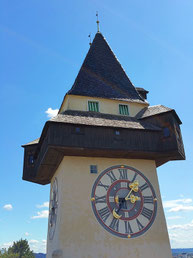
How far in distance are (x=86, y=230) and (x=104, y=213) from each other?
3.32 ft

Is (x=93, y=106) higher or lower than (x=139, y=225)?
higher

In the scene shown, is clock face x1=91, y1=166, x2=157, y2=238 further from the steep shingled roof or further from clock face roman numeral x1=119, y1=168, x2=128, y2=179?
the steep shingled roof

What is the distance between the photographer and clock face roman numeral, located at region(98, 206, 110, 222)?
11072 millimetres

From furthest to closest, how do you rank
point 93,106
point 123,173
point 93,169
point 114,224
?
1. point 93,106
2. point 123,173
3. point 93,169
4. point 114,224

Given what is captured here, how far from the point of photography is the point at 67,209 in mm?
10875

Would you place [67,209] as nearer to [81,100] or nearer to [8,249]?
[81,100]

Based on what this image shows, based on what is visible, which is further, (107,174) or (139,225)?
(107,174)

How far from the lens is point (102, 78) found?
16.2 m

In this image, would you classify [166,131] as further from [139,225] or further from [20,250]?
[20,250]

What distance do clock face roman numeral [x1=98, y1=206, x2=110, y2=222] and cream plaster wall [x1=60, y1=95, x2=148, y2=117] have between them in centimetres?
512

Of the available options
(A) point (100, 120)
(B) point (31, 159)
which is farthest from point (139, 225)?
(B) point (31, 159)

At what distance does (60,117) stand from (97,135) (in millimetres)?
1857

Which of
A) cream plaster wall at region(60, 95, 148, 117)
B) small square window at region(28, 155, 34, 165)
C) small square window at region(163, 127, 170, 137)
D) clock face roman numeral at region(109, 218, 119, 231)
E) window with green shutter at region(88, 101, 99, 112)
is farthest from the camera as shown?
small square window at region(28, 155, 34, 165)

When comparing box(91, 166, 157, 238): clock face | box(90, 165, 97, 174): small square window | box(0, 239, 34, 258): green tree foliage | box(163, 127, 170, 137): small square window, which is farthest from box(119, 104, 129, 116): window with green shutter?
box(0, 239, 34, 258): green tree foliage
